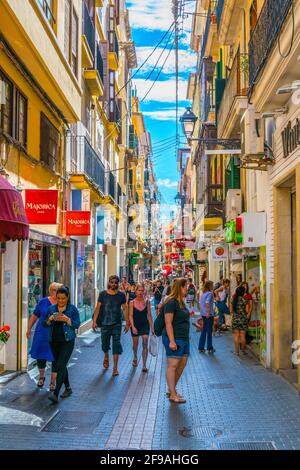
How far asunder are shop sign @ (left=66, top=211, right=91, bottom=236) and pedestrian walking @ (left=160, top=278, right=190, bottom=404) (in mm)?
7651

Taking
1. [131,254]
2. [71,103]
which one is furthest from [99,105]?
[131,254]

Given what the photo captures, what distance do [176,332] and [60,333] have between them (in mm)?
1724

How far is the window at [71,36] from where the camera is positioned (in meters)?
14.8

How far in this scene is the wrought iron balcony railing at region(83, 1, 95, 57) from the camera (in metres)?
19.4

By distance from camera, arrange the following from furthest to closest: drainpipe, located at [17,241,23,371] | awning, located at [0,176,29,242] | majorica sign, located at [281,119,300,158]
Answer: drainpipe, located at [17,241,23,371] → majorica sign, located at [281,119,300,158] → awning, located at [0,176,29,242]

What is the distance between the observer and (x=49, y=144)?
14828 mm

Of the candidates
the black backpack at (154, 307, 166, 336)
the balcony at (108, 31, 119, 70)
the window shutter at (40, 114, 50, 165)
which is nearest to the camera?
the black backpack at (154, 307, 166, 336)

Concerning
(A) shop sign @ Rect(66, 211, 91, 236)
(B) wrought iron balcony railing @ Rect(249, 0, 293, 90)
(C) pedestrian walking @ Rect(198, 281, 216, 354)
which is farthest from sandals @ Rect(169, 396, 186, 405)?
(A) shop sign @ Rect(66, 211, 91, 236)

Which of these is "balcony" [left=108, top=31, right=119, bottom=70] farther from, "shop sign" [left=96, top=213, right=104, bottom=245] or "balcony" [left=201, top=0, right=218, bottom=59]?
"shop sign" [left=96, top=213, right=104, bottom=245]

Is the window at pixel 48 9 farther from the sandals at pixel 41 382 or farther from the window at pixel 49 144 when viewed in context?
the sandals at pixel 41 382

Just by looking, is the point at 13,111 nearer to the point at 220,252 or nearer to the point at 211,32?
the point at 220,252

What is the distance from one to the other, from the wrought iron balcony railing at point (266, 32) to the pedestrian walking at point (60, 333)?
16.7 feet

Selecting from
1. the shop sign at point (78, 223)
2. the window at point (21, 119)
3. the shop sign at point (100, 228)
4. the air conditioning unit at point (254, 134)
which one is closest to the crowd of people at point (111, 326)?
the window at point (21, 119)
